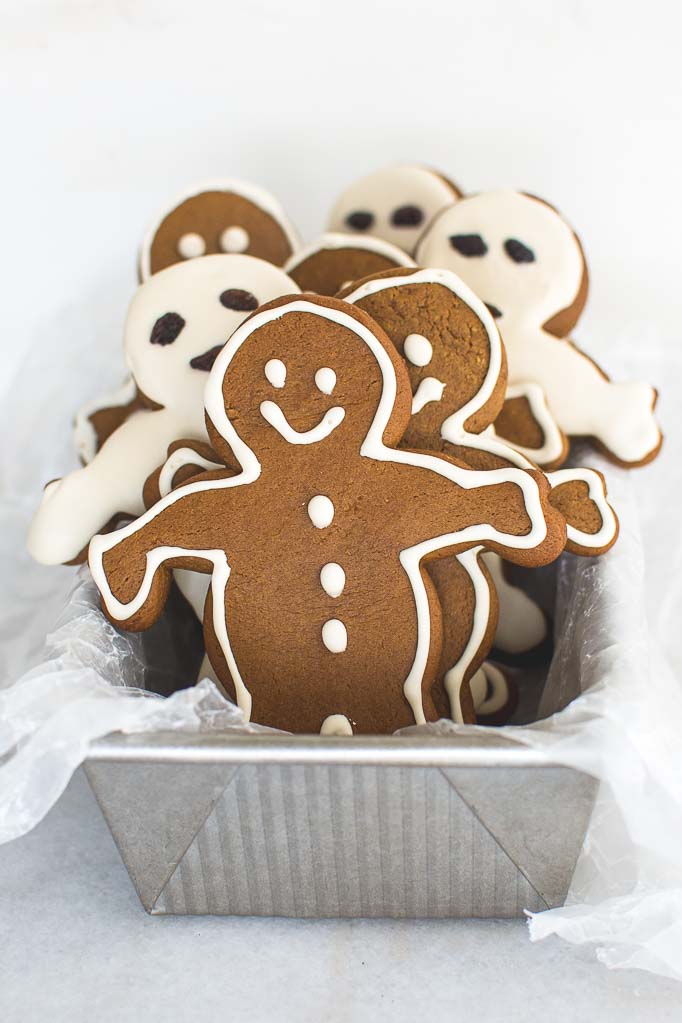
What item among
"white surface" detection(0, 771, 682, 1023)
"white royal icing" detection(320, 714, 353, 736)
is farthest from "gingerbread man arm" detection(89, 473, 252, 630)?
"white surface" detection(0, 771, 682, 1023)

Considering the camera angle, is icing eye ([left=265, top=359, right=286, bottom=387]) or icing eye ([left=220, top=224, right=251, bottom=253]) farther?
icing eye ([left=220, top=224, right=251, bottom=253])

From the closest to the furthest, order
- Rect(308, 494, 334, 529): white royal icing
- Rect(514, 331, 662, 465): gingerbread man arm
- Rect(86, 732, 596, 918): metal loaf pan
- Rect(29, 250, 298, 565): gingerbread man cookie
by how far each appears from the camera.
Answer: Rect(86, 732, 596, 918): metal loaf pan
Rect(308, 494, 334, 529): white royal icing
Rect(29, 250, 298, 565): gingerbread man cookie
Rect(514, 331, 662, 465): gingerbread man arm

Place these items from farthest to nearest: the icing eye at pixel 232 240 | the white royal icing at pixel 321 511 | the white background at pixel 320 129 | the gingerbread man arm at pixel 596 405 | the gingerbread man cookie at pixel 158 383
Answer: the white background at pixel 320 129, the icing eye at pixel 232 240, the gingerbread man arm at pixel 596 405, the gingerbread man cookie at pixel 158 383, the white royal icing at pixel 321 511

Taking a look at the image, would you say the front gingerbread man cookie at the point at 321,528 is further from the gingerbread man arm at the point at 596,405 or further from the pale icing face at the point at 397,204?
the pale icing face at the point at 397,204

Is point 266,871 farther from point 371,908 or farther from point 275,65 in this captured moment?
point 275,65

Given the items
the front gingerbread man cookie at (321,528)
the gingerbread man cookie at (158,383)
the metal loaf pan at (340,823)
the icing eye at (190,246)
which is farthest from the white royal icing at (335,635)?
the icing eye at (190,246)

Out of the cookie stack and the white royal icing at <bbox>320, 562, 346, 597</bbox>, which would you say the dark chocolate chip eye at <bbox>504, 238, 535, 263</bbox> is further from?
the white royal icing at <bbox>320, 562, 346, 597</bbox>

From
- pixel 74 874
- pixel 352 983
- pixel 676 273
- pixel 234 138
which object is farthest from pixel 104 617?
pixel 676 273
